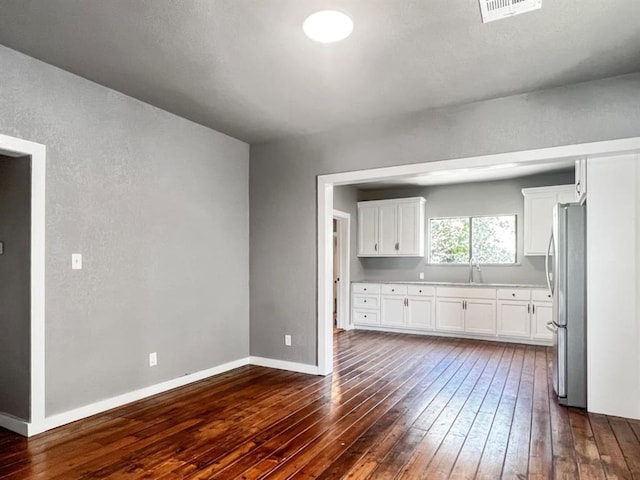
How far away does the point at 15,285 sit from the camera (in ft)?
9.67

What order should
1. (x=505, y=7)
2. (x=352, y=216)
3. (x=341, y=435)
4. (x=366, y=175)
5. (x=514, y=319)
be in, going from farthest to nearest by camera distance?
1. (x=352, y=216)
2. (x=514, y=319)
3. (x=366, y=175)
4. (x=341, y=435)
5. (x=505, y=7)

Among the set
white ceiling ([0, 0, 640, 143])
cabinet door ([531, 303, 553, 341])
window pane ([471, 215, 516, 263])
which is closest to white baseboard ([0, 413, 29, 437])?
white ceiling ([0, 0, 640, 143])

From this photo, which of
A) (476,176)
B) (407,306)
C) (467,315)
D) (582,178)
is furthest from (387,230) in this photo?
(582,178)

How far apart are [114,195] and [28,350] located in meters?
1.32

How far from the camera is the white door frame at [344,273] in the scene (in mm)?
7269

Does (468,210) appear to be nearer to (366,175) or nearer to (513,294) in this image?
(513,294)

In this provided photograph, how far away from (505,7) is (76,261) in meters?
3.35

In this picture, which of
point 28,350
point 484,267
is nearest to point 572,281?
point 484,267

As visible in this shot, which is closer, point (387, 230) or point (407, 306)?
point (407, 306)

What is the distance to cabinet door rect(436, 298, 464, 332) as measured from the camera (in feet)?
21.2

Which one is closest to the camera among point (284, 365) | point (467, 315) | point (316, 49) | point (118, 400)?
point (316, 49)

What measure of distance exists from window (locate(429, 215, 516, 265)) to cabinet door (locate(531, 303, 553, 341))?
1.05m

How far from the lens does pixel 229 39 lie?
2.59 m

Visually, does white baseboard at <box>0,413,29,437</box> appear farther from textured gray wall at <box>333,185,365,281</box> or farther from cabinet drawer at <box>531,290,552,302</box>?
cabinet drawer at <box>531,290,552,302</box>
